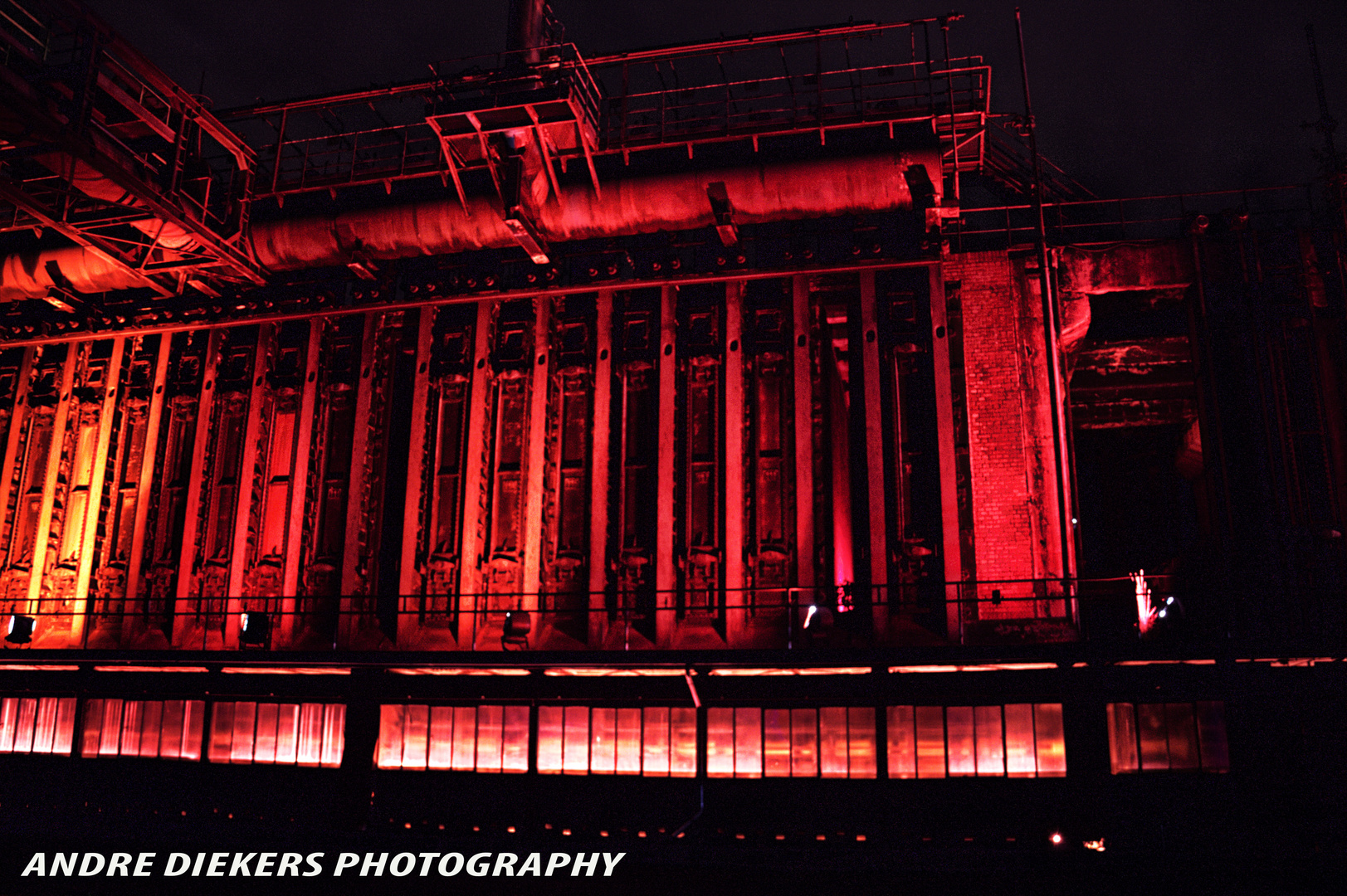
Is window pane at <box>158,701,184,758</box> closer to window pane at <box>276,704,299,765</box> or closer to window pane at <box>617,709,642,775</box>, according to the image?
window pane at <box>276,704,299,765</box>

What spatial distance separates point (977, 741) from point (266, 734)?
43.8ft

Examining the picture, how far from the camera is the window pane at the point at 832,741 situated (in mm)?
17516

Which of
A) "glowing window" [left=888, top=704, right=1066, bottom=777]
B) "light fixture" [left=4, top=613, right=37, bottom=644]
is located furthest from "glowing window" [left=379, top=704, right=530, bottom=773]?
"light fixture" [left=4, top=613, right=37, bottom=644]

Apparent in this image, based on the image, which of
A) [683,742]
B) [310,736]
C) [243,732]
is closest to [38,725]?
[243,732]

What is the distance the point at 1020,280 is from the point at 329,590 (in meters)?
15.0

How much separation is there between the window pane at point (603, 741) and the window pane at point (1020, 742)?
22.3 ft

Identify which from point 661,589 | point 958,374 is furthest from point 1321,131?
point 661,589

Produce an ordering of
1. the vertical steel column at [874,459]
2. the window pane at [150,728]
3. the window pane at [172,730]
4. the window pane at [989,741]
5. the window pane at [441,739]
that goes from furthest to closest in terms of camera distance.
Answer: the window pane at [150,728], the window pane at [172,730], the window pane at [441,739], the vertical steel column at [874,459], the window pane at [989,741]

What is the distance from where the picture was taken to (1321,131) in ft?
61.4

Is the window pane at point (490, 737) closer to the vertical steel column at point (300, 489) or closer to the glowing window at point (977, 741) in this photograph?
the vertical steel column at point (300, 489)

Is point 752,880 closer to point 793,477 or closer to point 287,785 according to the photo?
point 793,477

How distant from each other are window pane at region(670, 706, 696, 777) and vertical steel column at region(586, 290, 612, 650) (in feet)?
6.57

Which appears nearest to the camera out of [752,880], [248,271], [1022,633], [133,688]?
[752,880]

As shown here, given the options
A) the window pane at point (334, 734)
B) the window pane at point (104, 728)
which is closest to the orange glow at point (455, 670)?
the window pane at point (334, 734)
